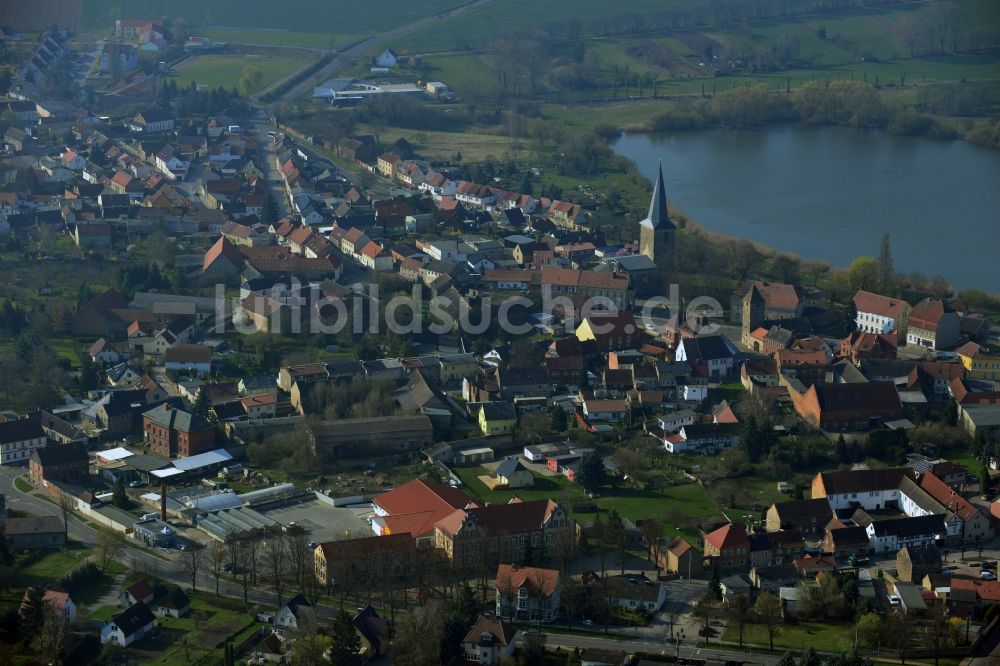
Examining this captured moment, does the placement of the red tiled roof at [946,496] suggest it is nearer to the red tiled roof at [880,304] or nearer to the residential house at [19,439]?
the red tiled roof at [880,304]

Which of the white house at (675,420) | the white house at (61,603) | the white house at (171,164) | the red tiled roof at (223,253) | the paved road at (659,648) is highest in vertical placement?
the white house at (171,164)

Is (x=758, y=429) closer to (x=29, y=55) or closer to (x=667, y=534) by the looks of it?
(x=667, y=534)

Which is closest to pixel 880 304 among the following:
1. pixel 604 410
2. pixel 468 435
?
pixel 604 410

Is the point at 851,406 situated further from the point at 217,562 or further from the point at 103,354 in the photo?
the point at 103,354

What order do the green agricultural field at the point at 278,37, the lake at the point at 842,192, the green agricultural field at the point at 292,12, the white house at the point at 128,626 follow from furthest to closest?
the green agricultural field at the point at 292,12 → the green agricultural field at the point at 278,37 → the lake at the point at 842,192 → the white house at the point at 128,626

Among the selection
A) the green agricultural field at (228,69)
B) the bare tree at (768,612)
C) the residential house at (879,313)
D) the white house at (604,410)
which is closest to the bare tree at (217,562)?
the bare tree at (768,612)

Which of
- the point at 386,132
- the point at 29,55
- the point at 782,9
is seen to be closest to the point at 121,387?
the point at 386,132
